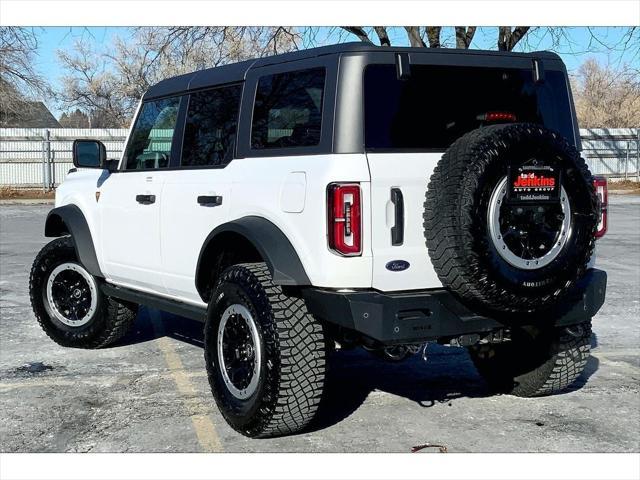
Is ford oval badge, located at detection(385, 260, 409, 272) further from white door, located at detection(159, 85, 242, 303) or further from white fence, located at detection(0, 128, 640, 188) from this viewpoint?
white fence, located at detection(0, 128, 640, 188)

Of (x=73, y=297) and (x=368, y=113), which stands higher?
(x=368, y=113)

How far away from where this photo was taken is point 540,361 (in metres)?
5.48

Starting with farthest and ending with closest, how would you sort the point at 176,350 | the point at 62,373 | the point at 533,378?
the point at 176,350
the point at 62,373
the point at 533,378

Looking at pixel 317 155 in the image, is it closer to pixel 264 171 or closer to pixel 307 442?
pixel 264 171

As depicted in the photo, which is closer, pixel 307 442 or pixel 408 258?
pixel 408 258

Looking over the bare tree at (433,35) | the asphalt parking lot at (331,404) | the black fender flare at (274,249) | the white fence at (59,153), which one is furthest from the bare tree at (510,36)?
the black fender flare at (274,249)

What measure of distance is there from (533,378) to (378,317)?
174 cm

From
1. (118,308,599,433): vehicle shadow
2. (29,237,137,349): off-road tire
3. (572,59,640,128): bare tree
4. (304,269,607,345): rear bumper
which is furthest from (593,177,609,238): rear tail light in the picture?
(572,59,640,128): bare tree

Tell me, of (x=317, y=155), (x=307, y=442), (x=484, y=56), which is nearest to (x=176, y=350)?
(x=307, y=442)

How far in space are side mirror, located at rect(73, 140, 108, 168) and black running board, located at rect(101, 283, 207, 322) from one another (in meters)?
0.93

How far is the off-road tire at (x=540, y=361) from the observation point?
541 cm

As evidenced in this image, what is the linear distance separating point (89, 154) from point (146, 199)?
85 centimetres

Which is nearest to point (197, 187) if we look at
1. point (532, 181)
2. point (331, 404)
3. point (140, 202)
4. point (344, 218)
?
point (140, 202)

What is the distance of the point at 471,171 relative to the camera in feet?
13.9
